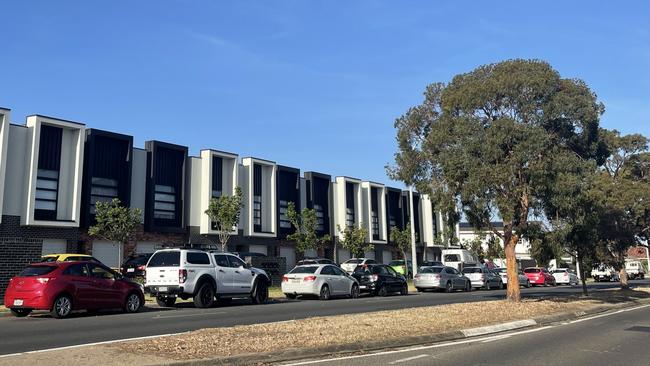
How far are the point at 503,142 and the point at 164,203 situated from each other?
2298 cm

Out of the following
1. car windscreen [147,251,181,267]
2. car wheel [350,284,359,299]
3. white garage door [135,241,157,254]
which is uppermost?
white garage door [135,241,157,254]

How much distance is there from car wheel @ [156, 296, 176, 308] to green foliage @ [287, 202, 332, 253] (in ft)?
62.8

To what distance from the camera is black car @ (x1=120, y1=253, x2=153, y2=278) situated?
1030 inches

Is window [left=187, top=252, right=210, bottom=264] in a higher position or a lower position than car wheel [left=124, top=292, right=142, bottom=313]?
higher

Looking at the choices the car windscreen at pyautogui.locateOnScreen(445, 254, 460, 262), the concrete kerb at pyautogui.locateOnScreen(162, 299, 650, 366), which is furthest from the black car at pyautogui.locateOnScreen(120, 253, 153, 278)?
the car windscreen at pyautogui.locateOnScreen(445, 254, 460, 262)

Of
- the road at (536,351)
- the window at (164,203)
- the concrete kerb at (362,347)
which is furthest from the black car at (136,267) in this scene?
the road at (536,351)

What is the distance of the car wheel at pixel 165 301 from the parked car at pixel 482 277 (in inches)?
854

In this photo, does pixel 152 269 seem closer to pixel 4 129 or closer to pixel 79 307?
pixel 79 307

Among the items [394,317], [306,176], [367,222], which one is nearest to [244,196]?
[306,176]

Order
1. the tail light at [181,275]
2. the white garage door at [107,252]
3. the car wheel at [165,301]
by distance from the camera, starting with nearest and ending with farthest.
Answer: the tail light at [181,275]
the car wheel at [165,301]
the white garage door at [107,252]

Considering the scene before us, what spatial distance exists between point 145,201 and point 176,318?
1965cm

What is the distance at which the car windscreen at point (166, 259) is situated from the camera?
19.1 metres

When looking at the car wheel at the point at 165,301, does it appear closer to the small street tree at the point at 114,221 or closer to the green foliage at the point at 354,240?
the small street tree at the point at 114,221

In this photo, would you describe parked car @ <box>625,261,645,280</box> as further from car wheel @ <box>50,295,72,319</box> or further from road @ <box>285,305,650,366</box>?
car wheel @ <box>50,295,72,319</box>
